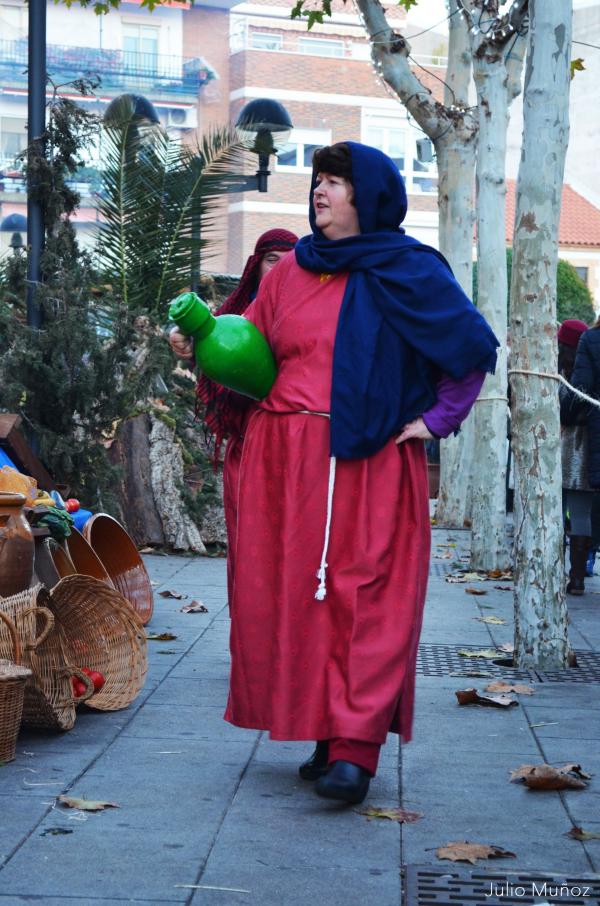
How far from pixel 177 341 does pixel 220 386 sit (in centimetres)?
37

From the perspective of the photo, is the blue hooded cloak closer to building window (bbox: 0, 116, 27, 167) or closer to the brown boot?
the brown boot

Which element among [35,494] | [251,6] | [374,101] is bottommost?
[35,494]

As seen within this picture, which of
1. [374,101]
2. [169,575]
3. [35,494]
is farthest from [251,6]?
[35,494]

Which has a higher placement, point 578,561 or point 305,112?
point 305,112

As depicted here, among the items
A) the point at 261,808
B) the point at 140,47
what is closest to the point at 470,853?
the point at 261,808

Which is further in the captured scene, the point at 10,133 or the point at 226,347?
the point at 10,133

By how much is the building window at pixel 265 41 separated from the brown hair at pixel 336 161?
47371 millimetres

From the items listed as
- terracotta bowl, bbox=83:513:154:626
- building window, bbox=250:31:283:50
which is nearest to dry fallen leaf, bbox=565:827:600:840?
terracotta bowl, bbox=83:513:154:626

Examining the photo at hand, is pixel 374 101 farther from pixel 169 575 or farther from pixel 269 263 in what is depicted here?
pixel 269 263

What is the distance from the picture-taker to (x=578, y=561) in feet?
31.9

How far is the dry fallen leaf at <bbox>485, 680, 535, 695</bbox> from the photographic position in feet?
20.1

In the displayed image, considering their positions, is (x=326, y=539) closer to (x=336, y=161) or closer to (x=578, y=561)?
(x=336, y=161)

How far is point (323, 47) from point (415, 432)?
4997cm

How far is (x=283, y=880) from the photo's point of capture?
3.52 meters
